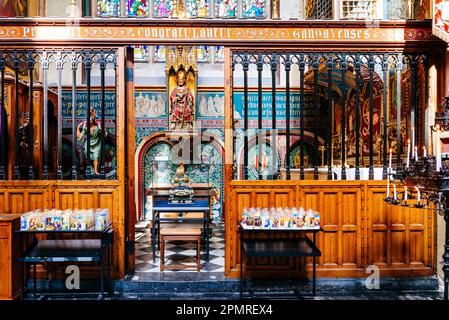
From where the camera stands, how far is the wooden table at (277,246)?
4609 mm

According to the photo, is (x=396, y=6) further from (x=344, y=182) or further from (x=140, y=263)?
(x=140, y=263)

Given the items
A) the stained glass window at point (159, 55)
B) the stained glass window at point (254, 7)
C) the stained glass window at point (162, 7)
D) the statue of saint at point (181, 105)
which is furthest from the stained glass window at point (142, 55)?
the stained glass window at point (254, 7)

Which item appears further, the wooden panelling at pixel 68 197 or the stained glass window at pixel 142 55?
the stained glass window at pixel 142 55

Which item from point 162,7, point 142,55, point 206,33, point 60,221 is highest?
point 162,7

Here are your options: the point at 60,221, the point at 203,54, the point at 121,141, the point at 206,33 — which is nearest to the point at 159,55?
the point at 203,54

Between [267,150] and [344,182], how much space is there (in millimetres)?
5262

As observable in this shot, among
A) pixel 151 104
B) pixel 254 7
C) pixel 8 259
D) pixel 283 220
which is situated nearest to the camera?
pixel 8 259

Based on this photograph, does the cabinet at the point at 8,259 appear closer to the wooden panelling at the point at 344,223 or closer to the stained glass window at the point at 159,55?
the wooden panelling at the point at 344,223

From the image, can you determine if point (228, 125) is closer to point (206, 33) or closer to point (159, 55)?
point (206, 33)

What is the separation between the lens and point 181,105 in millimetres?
10062

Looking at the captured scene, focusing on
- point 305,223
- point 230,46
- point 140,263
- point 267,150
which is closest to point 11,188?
point 140,263

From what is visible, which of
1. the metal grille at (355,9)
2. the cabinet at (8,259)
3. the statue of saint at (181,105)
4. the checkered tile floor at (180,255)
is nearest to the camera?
the cabinet at (8,259)

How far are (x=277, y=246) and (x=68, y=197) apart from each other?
2913 mm

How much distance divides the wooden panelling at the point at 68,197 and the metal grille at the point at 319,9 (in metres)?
6.25
